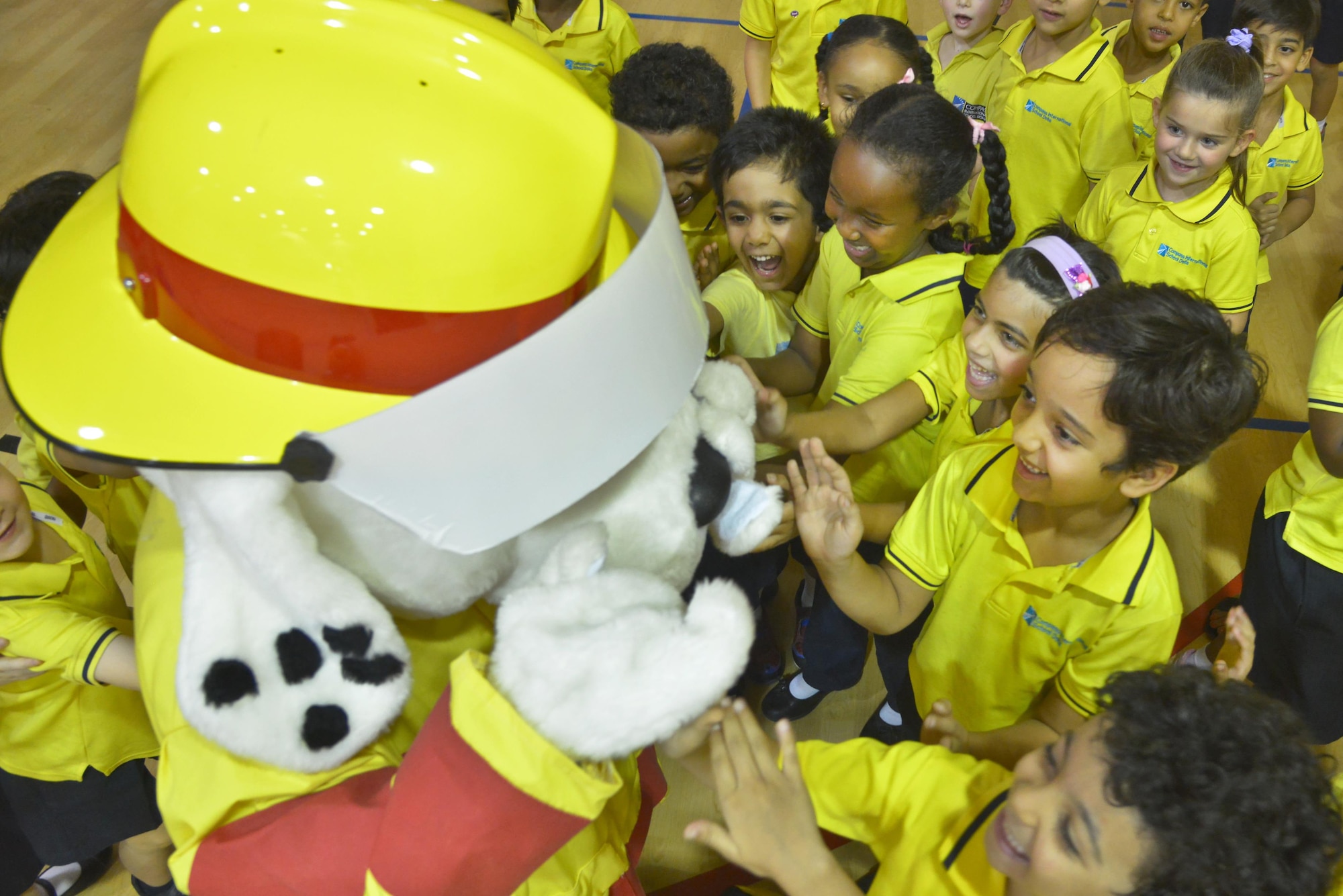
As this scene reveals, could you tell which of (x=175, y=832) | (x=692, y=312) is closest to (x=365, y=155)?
(x=692, y=312)

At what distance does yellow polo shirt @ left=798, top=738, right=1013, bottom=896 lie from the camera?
950 mm

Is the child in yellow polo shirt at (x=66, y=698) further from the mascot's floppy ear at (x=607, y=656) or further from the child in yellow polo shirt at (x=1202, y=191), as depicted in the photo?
the child in yellow polo shirt at (x=1202, y=191)

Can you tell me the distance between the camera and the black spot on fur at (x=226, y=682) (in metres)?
0.60

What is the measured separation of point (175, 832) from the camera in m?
0.71

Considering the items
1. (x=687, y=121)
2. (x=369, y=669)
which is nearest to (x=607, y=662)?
(x=369, y=669)

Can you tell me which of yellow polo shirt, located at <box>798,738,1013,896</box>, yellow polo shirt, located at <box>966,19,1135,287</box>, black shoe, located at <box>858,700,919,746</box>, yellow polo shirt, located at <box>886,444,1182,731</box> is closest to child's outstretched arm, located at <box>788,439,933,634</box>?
yellow polo shirt, located at <box>886,444,1182,731</box>

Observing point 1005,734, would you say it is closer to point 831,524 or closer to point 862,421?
point 831,524

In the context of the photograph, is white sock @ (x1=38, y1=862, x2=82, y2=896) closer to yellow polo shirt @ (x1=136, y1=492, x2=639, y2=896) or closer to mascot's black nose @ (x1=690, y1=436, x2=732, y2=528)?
yellow polo shirt @ (x1=136, y1=492, x2=639, y2=896)

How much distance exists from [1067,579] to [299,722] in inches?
35.8

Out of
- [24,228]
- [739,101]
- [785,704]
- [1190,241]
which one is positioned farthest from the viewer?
[739,101]

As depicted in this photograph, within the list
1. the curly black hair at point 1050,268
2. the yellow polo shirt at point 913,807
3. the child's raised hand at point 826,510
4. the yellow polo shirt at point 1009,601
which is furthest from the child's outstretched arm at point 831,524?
the curly black hair at point 1050,268

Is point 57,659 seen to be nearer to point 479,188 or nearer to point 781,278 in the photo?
point 479,188

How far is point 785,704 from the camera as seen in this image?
1.78 m

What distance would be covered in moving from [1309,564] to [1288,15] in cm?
163
